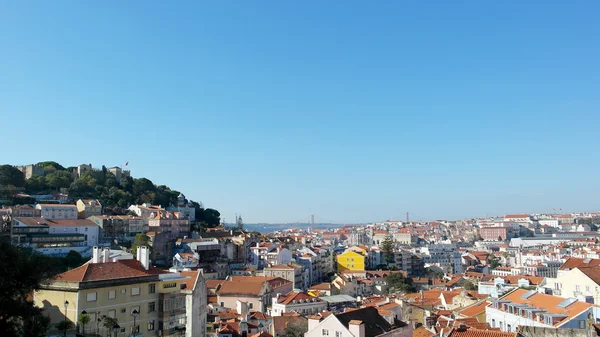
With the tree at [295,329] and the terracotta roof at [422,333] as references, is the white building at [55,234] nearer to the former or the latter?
the tree at [295,329]

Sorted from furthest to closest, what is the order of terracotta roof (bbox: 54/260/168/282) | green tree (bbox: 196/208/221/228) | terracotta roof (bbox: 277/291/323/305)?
green tree (bbox: 196/208/221/228) < terracotta roof (bbox: 277/291/323/305) < terracotta roof (bbox: 54/260/168/282)

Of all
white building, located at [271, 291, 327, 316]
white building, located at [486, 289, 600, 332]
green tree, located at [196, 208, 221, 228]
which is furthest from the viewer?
green tree, located at [196, 208, 221, 228]

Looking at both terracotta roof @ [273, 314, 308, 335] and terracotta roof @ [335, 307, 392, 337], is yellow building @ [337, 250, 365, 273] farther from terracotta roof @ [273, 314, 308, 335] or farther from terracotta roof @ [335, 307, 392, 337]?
terracotta roof @ [335, 307, 392, 337]

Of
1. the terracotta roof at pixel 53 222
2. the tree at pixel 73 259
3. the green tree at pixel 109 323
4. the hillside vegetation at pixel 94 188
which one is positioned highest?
the hillside vegetation at pixel 94 188

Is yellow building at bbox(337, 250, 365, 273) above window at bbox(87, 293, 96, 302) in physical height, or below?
below

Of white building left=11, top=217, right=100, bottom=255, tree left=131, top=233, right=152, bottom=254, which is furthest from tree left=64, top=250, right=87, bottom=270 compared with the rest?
tree left=131, top=233, right=152, bottom=254

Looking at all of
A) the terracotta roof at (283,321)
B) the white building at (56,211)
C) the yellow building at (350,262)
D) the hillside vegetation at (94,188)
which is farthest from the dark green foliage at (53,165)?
the terracotta roof at (283,321)
